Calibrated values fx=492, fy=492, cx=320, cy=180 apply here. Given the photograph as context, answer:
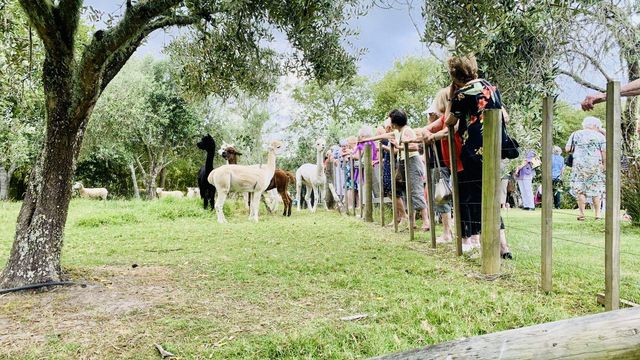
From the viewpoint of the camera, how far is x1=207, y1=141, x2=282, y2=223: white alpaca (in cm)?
1024

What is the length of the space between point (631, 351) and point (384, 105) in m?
33.0

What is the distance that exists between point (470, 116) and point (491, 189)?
0.86 m

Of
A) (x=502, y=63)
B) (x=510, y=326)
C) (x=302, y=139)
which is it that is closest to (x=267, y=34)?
(x=510, y=326)

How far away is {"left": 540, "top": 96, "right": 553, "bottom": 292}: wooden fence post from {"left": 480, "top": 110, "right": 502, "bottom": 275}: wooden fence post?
19.5 inches

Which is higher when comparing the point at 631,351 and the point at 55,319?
the point at 631,351

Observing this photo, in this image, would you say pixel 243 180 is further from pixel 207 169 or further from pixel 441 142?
pixel 441 142

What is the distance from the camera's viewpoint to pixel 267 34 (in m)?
5.29

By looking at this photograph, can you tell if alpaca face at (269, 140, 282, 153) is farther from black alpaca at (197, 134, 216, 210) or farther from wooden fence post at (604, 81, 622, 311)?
wooden fence post at (604, 81, 622, 311)

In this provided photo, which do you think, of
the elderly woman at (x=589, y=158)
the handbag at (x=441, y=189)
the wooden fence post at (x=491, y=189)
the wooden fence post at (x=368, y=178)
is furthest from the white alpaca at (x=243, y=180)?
the wooden fence post at (x=491, y=189)

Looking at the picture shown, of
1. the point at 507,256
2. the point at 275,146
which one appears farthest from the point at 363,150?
the point at 507,256

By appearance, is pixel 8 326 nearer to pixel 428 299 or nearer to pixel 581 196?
pixel 428 299

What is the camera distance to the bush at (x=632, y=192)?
25.9 ft

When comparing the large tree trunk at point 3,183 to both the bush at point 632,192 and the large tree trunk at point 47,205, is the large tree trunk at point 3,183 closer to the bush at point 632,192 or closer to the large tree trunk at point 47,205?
the large tree trunk at point 47,205

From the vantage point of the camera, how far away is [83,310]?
3379mm
